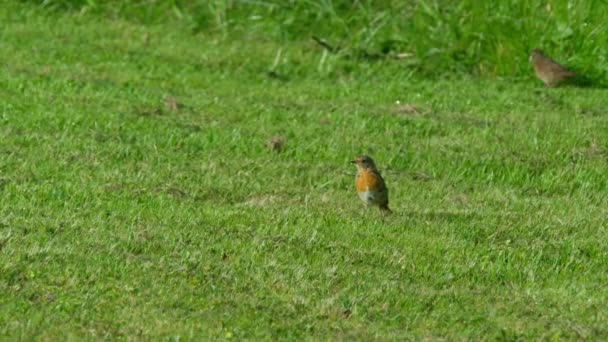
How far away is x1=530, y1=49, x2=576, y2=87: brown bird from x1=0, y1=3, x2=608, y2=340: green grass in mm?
197

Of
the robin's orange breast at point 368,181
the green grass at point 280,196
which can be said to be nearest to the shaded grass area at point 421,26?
the green grass at point 280,196

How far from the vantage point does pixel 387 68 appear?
15.4 metres

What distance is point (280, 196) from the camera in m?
10.4

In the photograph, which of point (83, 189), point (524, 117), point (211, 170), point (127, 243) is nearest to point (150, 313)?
point (127, 243)

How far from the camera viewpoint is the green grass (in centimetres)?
755

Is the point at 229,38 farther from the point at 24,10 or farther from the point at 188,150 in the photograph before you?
the point at 188,150

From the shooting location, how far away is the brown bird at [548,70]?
14.2 metres

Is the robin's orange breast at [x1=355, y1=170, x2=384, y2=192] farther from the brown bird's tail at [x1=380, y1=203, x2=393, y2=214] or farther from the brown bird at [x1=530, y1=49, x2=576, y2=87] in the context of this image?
the brown bird at [x1=530, y1=49, x2=576, y2=87]

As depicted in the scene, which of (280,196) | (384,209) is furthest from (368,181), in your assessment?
(280,196)

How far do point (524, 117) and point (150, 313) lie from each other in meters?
6.64

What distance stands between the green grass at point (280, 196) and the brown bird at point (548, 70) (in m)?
0.20

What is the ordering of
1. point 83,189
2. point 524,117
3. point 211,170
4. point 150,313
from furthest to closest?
point 524,117
point 211,170
point 83,189
point 150,313

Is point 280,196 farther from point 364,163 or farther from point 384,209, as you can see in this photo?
point 384,209

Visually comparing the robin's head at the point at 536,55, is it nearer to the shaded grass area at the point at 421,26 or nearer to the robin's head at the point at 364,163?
the shaded grass area at the point at 421,26
